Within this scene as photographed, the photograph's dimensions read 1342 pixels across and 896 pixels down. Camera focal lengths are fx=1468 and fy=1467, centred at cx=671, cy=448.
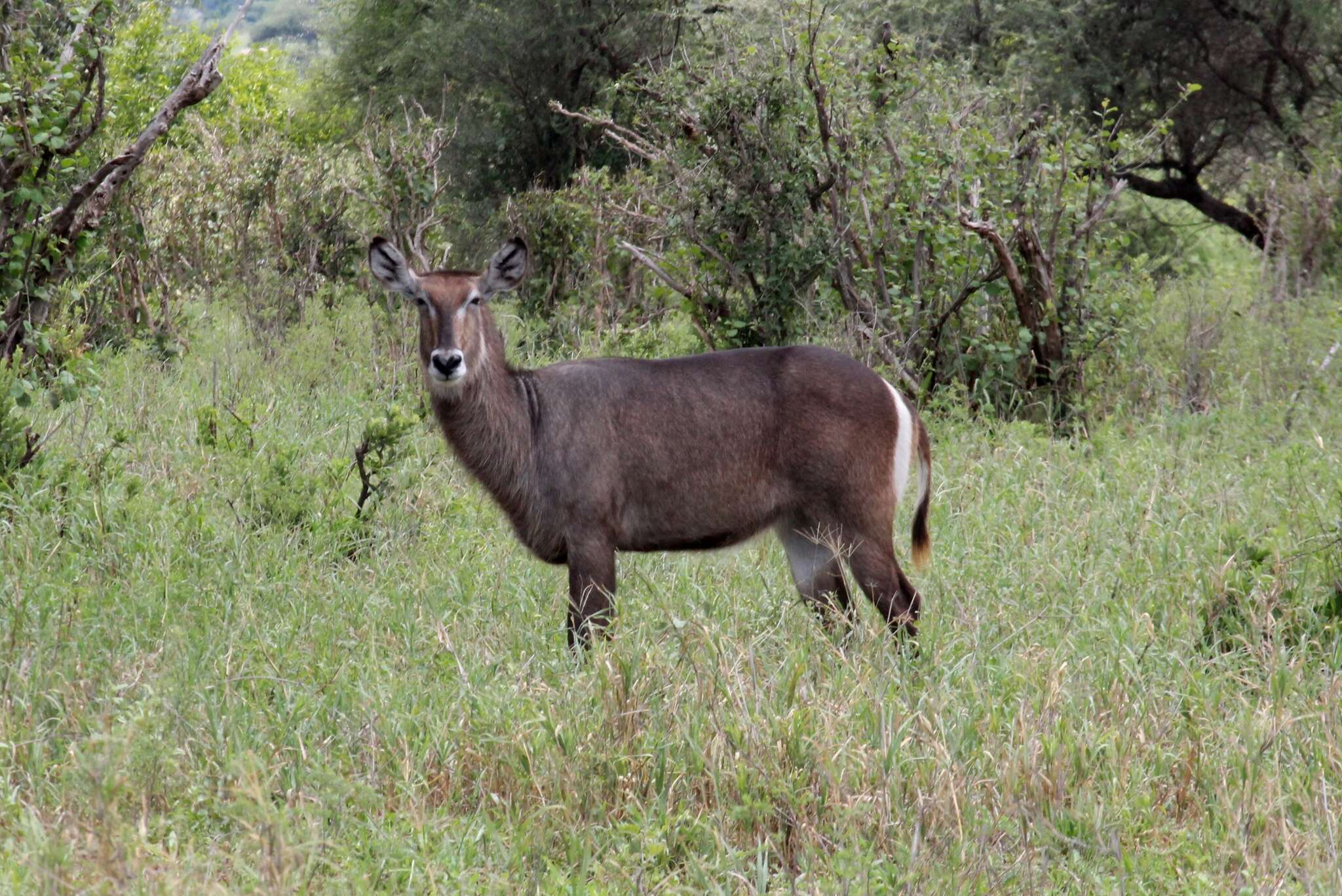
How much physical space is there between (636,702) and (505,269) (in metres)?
1.82

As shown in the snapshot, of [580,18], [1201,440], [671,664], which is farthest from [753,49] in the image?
[580,18]

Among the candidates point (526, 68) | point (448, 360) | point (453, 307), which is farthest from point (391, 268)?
point (526, 68)

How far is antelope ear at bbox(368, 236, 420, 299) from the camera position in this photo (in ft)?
15.1

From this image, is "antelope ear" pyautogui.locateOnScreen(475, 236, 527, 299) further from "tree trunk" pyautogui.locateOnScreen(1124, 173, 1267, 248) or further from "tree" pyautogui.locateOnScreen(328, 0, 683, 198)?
"tree trunk" pyautogui.locateOnScreen(1124, 173, 1267, 248)

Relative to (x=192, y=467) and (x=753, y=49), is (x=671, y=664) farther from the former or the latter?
(x=753, y=49)

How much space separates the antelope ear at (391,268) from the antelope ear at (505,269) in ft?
0.72

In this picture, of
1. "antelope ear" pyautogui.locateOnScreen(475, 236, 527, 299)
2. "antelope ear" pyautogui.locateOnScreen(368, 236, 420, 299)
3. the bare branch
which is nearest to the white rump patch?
"antelope ear" pyautogui.locateOnScreen(475, 236, 527, 299)

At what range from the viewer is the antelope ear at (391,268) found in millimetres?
4590

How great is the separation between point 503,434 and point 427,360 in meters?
0.34

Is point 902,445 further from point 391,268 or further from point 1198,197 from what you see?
point 1198,197

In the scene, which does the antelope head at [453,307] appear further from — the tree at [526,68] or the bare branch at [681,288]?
the tree at [526,68]

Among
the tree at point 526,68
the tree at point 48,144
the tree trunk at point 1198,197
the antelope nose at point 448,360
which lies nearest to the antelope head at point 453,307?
the antelope nose at point 448,360

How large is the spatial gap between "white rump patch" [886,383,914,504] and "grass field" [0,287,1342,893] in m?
0.42

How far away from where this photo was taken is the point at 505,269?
470 cm
